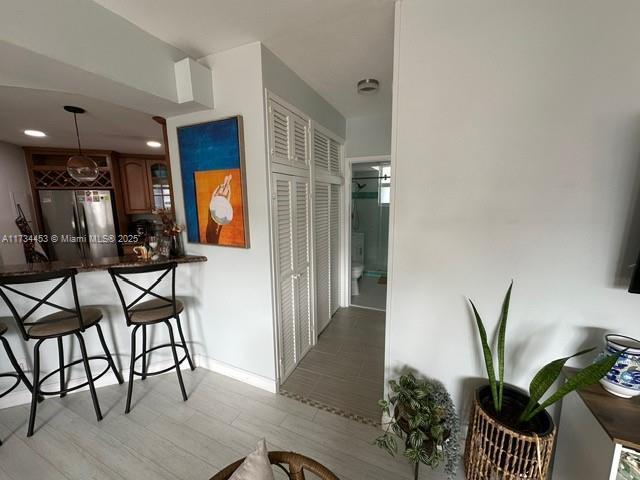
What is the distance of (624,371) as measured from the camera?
0.98 metres

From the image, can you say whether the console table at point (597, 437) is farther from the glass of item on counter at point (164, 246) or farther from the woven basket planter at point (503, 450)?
the glass of item on counter at point (164, 246)

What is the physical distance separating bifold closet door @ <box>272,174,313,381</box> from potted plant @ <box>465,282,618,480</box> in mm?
1295

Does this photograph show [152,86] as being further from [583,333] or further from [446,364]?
[583,333]

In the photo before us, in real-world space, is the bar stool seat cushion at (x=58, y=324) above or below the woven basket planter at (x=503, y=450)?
above

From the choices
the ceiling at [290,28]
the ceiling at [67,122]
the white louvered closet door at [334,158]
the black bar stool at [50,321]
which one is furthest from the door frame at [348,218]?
the black bar stool at [50,321]

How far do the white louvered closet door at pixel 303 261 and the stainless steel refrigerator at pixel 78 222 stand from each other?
3523mm

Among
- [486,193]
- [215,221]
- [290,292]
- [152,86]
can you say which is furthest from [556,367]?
[152,86]

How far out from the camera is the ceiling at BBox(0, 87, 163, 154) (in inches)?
79.8

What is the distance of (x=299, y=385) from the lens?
6.59 feet

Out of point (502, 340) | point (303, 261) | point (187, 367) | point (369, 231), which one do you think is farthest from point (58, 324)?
point (369, 231)

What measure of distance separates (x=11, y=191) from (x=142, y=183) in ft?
4.81

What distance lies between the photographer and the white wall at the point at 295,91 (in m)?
1.64

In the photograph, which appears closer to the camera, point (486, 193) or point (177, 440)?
point (486, 193)

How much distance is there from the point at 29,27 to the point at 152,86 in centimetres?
51
